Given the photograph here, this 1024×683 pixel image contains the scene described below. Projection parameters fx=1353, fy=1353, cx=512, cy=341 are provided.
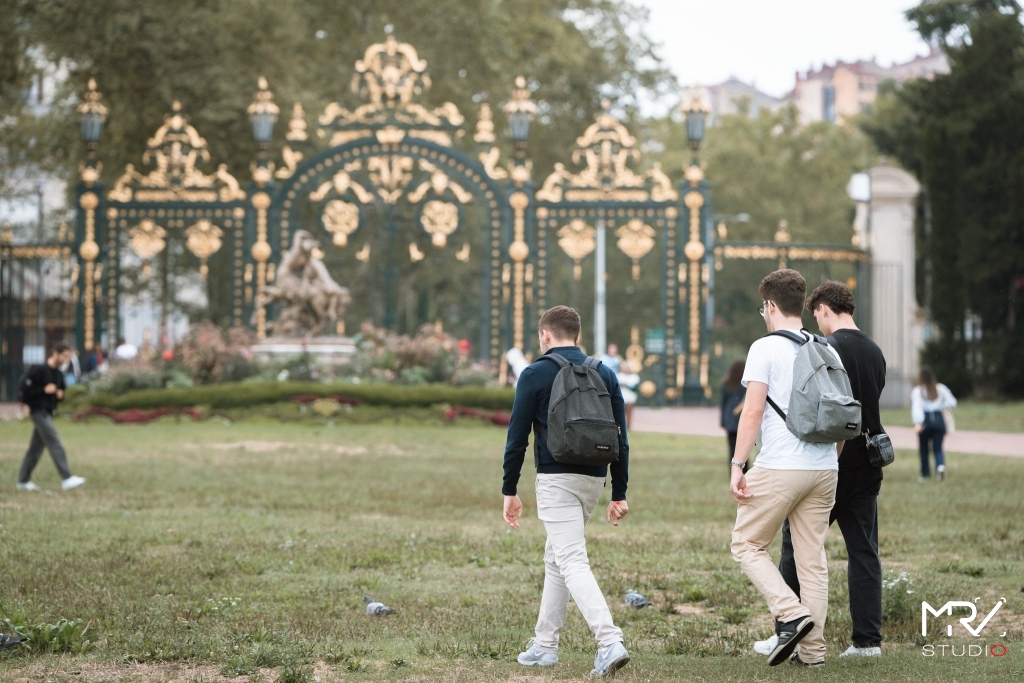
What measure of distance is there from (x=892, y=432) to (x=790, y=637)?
16.2m

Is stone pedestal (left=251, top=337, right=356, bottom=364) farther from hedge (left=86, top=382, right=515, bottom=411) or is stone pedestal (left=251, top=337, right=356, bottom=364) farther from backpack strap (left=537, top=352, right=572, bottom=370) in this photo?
backpack strap (left=537, top=352, right=572, bottom=370)

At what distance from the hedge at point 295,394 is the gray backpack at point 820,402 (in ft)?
52.9

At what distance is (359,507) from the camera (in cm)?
1169

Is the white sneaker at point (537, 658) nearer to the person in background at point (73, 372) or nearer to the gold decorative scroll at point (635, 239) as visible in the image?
the person in background at point (73, 372)

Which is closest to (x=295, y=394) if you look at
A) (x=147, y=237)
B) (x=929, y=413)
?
(x=147, y=237)

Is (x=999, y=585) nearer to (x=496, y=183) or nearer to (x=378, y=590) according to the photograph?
(x=378, y=590)

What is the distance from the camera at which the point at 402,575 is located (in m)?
8.31

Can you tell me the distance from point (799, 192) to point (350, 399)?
28853 millimetres

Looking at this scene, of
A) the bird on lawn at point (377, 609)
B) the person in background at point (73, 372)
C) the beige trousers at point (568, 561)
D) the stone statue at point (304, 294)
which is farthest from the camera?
the person in background at point (73, 372)

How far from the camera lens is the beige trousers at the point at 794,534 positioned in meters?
5.72

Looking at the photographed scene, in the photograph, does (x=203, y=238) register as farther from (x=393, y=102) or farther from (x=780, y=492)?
(x=780, y=492)

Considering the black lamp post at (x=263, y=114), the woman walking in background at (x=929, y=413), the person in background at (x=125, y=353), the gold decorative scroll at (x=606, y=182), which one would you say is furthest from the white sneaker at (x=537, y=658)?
the black lamp post at (x=263, y=114)

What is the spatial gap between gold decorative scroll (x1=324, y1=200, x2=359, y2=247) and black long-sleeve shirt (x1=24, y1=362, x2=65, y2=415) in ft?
45.5

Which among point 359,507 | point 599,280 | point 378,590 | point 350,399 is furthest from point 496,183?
point 378,590
